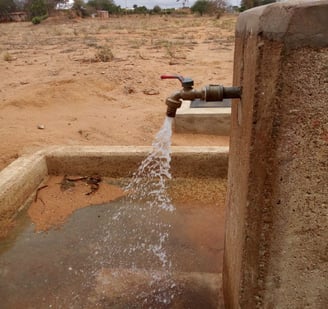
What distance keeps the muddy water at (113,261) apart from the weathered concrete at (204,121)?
151 centimetres

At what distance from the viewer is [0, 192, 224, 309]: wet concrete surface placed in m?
1.86

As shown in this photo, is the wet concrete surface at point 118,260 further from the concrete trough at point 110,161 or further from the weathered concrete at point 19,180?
the concrete trough at point 110,161

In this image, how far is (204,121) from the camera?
4180 mm

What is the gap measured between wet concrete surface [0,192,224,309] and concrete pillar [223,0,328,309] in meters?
0.76

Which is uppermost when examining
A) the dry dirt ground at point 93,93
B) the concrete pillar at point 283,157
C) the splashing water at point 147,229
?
the concrete pillar at point 283,157

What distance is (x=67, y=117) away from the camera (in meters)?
5.13

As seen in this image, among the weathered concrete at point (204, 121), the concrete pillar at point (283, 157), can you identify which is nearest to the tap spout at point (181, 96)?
the concrete pillar at point (283, 157)

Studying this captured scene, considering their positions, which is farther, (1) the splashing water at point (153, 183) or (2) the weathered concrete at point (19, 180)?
(1) the splashing water at point (153, 183)

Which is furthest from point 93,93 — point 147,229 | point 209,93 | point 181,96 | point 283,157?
point 283,157

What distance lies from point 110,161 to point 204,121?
1433mm

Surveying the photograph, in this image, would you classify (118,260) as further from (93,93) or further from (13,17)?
(13,17)

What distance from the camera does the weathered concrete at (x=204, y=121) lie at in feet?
13.5

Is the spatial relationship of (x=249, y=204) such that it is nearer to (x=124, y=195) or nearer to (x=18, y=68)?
(x=124, y=195)

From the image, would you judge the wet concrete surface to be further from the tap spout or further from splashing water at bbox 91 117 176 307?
the tap spout
